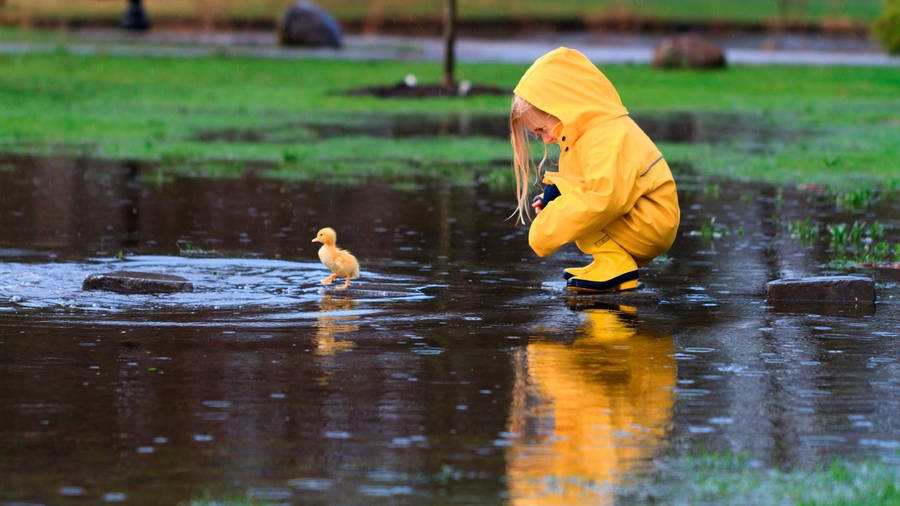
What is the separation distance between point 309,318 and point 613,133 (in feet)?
7.01

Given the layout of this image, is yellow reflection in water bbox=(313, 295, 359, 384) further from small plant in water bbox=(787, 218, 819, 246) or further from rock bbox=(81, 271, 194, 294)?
small plant in water bbox=(787, 218, 819, 246)

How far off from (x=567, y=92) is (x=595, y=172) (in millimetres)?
553

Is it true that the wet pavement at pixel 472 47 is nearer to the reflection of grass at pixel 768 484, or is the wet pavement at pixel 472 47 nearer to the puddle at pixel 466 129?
the puddle at pixel 466 129

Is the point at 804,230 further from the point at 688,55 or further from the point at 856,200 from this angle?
the point at 688,55

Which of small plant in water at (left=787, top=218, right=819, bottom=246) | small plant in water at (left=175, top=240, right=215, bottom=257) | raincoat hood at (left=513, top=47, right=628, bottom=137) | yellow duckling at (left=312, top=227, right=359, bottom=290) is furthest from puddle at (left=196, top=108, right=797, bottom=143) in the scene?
raincoat hood at (left=513, top=47, right=628, bottom=137)

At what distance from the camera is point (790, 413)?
23.4 ft

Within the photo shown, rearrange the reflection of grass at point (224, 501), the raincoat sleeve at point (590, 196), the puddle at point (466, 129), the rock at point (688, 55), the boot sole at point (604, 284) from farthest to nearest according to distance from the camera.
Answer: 1. the rock at point (688, 55)
2. the puddle at point (466, 129)
3. the boot sole at point (604, 284)
4. the raincoat sleeve at point (590, 196)
5. the reflection of grass at point (224, 501)

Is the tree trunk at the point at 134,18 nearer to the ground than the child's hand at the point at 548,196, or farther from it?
farther from it

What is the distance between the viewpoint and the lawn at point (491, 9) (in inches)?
2255

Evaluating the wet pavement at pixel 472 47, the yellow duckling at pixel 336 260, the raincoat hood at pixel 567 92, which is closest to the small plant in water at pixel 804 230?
the raincoat hood at pixel 567 92

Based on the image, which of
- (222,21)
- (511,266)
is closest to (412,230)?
(511,266)

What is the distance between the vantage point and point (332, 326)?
907 centimetres

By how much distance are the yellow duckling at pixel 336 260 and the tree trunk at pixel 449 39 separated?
701 inches

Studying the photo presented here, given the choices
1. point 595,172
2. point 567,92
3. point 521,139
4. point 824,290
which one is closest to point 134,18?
point 521,139
